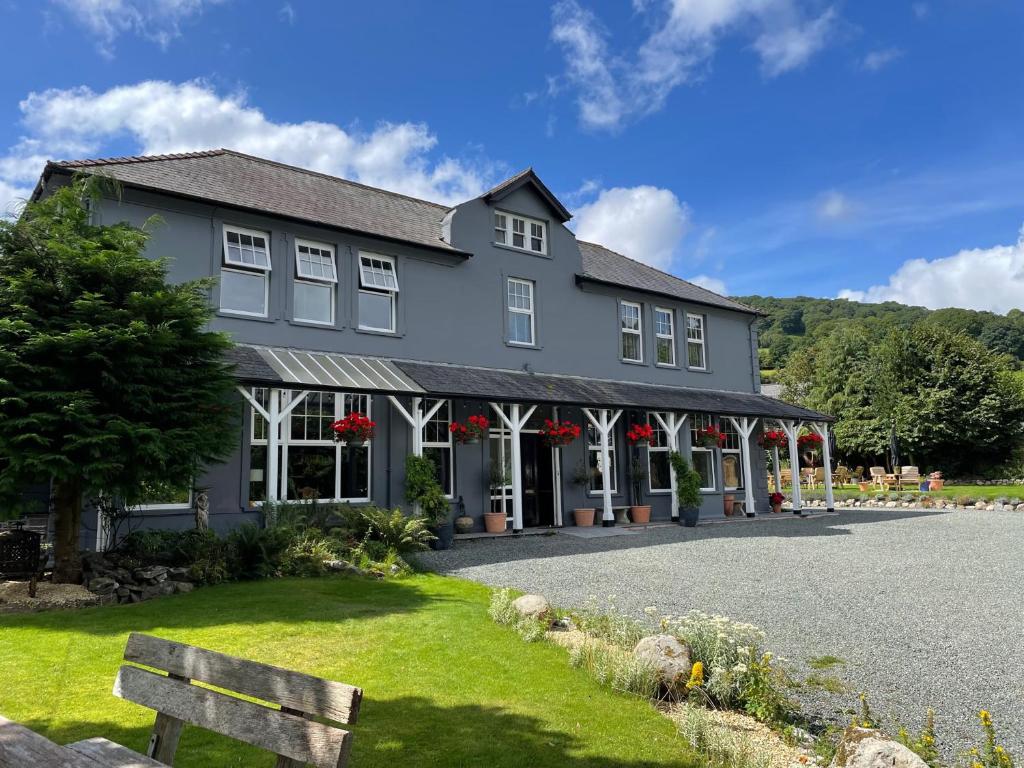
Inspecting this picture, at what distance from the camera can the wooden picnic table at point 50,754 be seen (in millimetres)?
2291

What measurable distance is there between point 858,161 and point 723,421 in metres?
9.19

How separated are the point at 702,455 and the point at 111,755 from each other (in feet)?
65.0

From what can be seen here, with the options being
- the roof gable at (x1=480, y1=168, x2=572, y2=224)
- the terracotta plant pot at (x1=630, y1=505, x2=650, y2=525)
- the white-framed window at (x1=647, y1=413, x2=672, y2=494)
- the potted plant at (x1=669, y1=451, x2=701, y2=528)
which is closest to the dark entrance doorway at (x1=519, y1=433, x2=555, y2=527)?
the terracotta plant pot at (x1=630, y1=505, x2=650, y2=525)

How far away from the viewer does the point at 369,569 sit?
10430mm

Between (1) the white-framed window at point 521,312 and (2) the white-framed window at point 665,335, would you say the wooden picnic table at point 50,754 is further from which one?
(2) the white-framed window at point 665,335

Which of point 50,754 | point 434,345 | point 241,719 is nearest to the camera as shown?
point 50,754

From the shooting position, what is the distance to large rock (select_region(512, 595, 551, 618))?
7.05 metres

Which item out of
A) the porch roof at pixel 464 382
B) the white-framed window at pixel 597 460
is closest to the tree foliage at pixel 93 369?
the porch roof at pixel 464 382

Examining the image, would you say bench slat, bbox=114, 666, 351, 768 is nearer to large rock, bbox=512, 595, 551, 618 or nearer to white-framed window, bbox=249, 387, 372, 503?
large rock, bbox=512, 595, 551, 618

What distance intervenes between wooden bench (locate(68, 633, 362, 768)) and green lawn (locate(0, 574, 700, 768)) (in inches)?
53.4

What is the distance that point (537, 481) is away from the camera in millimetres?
17250

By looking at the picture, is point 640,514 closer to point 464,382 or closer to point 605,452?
point 605,452

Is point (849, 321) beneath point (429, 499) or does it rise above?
above

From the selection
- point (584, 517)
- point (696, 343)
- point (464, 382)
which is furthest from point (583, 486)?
point (696, 343)
